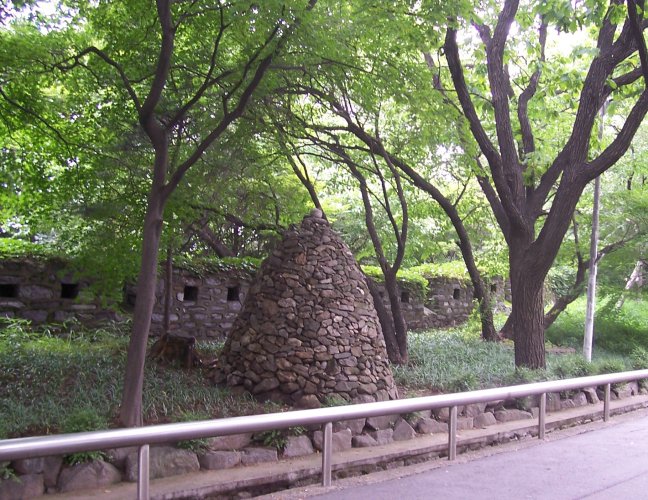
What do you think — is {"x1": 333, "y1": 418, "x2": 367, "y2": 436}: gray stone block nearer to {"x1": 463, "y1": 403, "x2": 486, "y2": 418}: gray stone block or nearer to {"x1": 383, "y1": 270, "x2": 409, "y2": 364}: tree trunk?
{"x1": 463, "y1": 403, "x2": 486, "y2": 418}: gray stone block

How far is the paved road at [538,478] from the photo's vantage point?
5.79 m

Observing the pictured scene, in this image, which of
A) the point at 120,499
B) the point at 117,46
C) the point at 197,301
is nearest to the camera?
the point at 120,499

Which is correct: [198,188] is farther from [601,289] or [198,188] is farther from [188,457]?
[601,289]

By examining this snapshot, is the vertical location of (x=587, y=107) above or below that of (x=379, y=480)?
above

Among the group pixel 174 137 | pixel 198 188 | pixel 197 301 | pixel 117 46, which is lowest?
pixel 197 301

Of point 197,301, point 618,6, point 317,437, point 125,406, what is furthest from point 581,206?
point 125,406

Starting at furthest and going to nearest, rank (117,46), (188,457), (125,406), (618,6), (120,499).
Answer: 1. (618,6)
2. (117,46)
3. (125,406)
4. (188,457)
5. (120,499)

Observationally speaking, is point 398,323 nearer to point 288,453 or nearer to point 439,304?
point 288,453

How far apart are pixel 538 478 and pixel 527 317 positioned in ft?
17.4

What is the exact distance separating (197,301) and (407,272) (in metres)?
8.06

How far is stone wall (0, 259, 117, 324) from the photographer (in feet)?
35.8

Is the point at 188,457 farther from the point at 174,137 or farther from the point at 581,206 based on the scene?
the point at 581,206

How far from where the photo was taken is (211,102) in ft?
30.5

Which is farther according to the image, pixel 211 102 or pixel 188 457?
pixel 211 102
